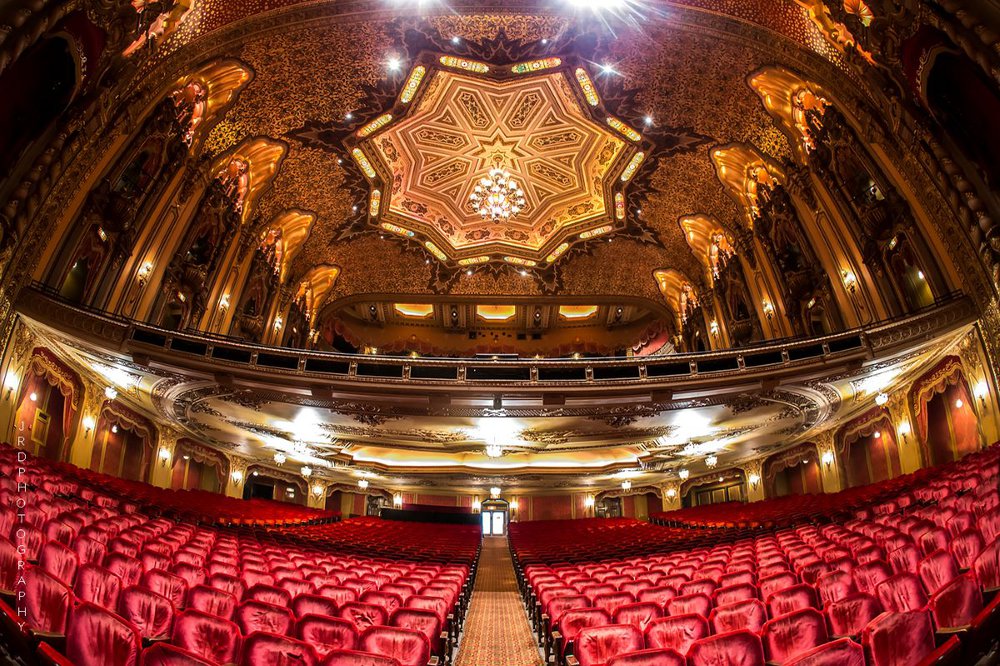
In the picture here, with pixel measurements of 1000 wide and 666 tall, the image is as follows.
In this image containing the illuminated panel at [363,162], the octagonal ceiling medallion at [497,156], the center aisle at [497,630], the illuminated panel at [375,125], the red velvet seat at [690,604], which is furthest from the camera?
the illuminated panel at [363,162]

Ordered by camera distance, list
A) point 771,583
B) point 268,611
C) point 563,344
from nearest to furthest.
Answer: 1. point 268,611
2. point 771,583
3. point 563,344

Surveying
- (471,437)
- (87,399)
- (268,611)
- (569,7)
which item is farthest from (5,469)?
(569,7)

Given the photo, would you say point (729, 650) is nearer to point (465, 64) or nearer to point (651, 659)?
point (651, 659)

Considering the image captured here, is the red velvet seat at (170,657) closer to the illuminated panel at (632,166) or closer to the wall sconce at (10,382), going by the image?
the wall sconce at (10,382)

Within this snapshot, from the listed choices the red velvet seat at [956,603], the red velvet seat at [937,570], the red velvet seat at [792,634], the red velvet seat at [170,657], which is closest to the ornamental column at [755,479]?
the red velvet seat at [937,570]

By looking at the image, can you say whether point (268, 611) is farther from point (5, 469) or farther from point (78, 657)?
point (5, 469)

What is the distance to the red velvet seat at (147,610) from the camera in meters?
3.10

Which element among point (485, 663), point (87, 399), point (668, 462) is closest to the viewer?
point (485, 663)

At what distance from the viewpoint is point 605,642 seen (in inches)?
119

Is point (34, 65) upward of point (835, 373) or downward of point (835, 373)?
upward

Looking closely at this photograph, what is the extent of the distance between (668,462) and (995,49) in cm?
1672

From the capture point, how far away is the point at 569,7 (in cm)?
1364

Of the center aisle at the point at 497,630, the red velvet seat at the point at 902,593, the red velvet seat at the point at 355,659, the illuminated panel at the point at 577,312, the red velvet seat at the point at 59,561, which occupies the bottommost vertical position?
the center aisle at the point at 497,630

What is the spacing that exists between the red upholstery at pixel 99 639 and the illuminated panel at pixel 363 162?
720 inches
